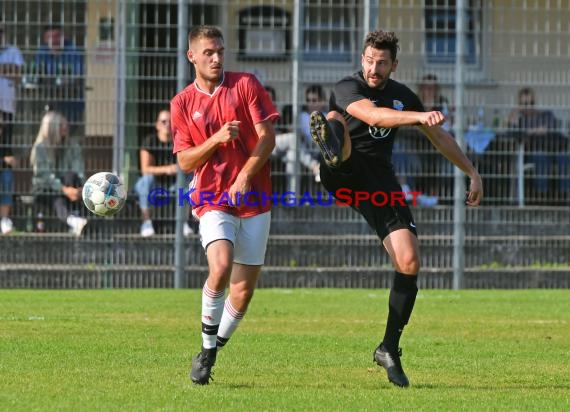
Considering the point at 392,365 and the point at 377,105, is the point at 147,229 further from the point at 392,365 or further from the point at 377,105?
the point at 392,365

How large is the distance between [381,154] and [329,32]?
836cm

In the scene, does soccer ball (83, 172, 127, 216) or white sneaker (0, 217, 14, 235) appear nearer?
soccer ball (83, 172, 127, 216)

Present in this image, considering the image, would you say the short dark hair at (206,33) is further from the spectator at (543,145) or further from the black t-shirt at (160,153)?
the spectator at (543,145)

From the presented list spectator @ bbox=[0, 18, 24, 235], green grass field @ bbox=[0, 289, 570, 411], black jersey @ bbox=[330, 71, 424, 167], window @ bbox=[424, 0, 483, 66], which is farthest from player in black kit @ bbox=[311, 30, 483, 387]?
window @ bbox=[424, 0, 483, 66]

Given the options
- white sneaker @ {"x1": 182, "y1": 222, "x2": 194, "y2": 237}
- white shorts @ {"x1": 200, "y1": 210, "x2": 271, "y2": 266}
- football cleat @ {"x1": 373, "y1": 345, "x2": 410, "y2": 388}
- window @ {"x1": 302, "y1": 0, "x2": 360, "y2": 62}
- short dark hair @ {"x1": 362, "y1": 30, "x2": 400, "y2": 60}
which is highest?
window @ {"x1": 302, "y1": 0, "x2": 360, "y2": 62}

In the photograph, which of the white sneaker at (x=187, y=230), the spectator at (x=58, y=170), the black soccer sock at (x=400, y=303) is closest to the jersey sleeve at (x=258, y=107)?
the black soccer sock at (x=400, y=303)

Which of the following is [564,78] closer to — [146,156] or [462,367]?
[146,156]

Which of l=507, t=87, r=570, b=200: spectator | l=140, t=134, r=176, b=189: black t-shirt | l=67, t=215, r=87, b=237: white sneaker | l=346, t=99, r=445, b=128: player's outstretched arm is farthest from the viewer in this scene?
l=507, t=87, r=570, b=200: spectator

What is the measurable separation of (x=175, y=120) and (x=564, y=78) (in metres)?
10.00

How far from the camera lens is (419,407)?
784 centimetres

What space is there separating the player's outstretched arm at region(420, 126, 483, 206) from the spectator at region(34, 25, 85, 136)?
858 centimetres

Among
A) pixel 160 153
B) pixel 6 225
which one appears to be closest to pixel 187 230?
pixel 160 153

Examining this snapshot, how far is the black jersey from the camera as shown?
9391 mm

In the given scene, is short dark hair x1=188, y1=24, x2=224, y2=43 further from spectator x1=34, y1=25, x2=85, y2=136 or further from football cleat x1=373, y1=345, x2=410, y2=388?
spectator x1=34, y1=25, x2=85, y2=136
